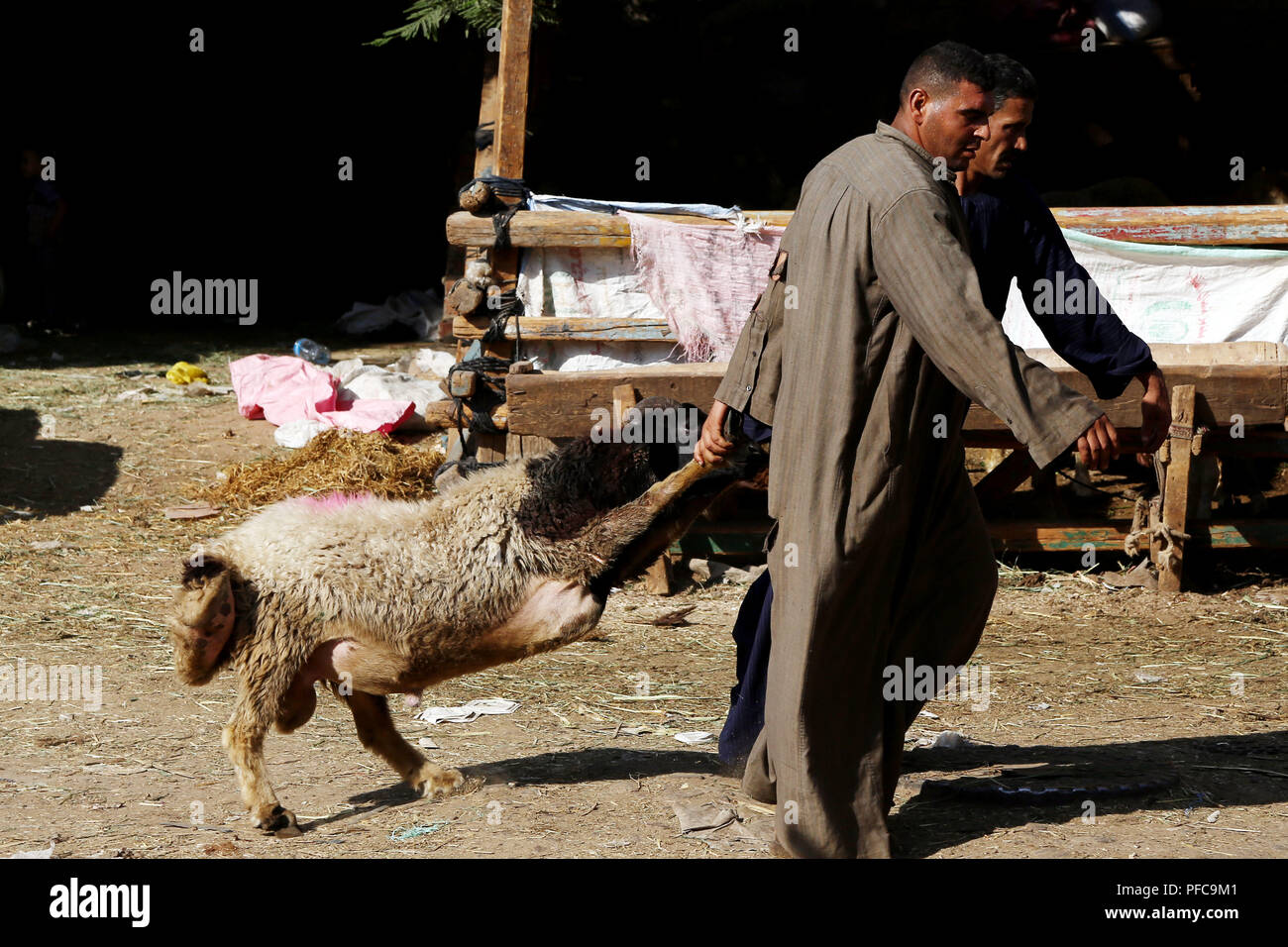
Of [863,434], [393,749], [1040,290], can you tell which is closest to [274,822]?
[393,749]

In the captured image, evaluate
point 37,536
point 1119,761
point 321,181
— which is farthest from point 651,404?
Answer: point 321,181

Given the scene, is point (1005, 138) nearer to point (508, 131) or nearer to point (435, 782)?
point (435, 782)

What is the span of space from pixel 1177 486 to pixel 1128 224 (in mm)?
1887

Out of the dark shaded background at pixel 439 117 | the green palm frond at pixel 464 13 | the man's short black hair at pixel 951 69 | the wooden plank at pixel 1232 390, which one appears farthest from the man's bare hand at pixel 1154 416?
the dark shaded background at pixel 439 117

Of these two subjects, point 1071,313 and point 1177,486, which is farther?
point 1177,486

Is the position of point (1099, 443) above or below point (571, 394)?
above

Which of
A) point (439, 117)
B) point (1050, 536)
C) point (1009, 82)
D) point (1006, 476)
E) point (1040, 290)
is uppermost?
point (439, 117)

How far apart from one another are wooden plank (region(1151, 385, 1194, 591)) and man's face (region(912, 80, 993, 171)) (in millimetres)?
3828

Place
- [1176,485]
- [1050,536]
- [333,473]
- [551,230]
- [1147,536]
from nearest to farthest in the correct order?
[1176,485], [1147,536], [1050,536], [551,230], [333,473]

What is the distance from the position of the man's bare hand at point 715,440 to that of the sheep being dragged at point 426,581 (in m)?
0.09

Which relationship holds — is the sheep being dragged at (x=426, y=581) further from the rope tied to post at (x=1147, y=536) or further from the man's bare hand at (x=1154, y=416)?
the rope tied to post at (x=1147, y=536)

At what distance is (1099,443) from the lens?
3.20 meters

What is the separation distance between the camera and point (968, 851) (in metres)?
3.72

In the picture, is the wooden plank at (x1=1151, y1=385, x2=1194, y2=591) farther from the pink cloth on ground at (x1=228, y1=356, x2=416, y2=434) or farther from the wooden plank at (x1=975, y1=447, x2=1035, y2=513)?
the pink cloth on ground at (x1=228, y1=356, x2=416, y2=434)
